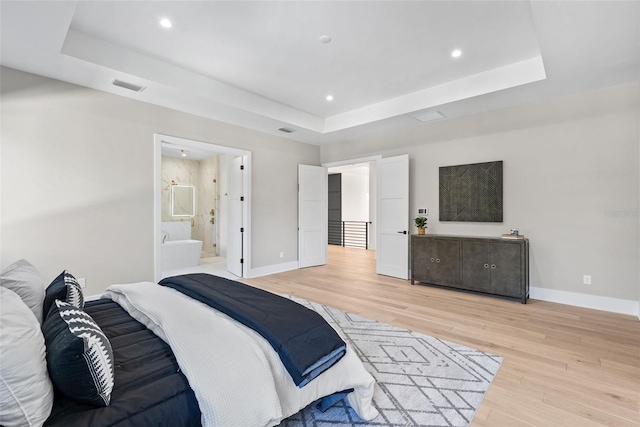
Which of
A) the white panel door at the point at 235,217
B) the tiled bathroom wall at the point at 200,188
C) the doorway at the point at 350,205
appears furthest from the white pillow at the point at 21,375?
the doorway at the point at 350,205

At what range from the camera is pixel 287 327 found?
1.69 m

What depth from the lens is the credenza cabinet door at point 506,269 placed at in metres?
4.01

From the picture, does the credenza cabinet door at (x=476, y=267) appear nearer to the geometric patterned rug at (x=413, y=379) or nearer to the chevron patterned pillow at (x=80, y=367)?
the geometric patterned rug at (x=413, y=379)

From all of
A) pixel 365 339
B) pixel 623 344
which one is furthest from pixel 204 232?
pixel 623 344

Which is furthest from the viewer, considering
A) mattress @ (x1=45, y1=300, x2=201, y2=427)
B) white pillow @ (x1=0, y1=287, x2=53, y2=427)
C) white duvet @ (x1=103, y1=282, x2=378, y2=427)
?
white duvet @ (x1=103, y1=282, x2=378, y2=427)

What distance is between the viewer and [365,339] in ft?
9.54

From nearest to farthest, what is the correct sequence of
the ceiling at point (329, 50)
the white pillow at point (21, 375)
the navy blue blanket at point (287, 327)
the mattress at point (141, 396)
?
the white pillow at point (21, 375), the mattress at point (141, 396), the navy blue blanket at point (287, 327), the ceiling at point (329, 50)

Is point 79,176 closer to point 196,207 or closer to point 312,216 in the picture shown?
point 312,216

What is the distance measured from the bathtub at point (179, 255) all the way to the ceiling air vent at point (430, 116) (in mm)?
5170

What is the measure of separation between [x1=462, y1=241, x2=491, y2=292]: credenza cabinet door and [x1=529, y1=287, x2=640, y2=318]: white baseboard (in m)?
0.64

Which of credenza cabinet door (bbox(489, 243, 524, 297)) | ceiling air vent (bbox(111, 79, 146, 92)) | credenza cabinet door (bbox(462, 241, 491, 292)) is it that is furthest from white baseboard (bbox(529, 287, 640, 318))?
ceiling air vent (bbox(111, 79, 146, 92))

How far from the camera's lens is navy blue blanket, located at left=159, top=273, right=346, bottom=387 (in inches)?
60.2

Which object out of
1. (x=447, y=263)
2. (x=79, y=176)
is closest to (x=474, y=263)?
(x=447, y=263)

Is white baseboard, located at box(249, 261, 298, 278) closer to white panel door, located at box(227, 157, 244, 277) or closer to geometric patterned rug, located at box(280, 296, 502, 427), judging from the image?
white panel door, located at box(227, 157, 244, 277)
